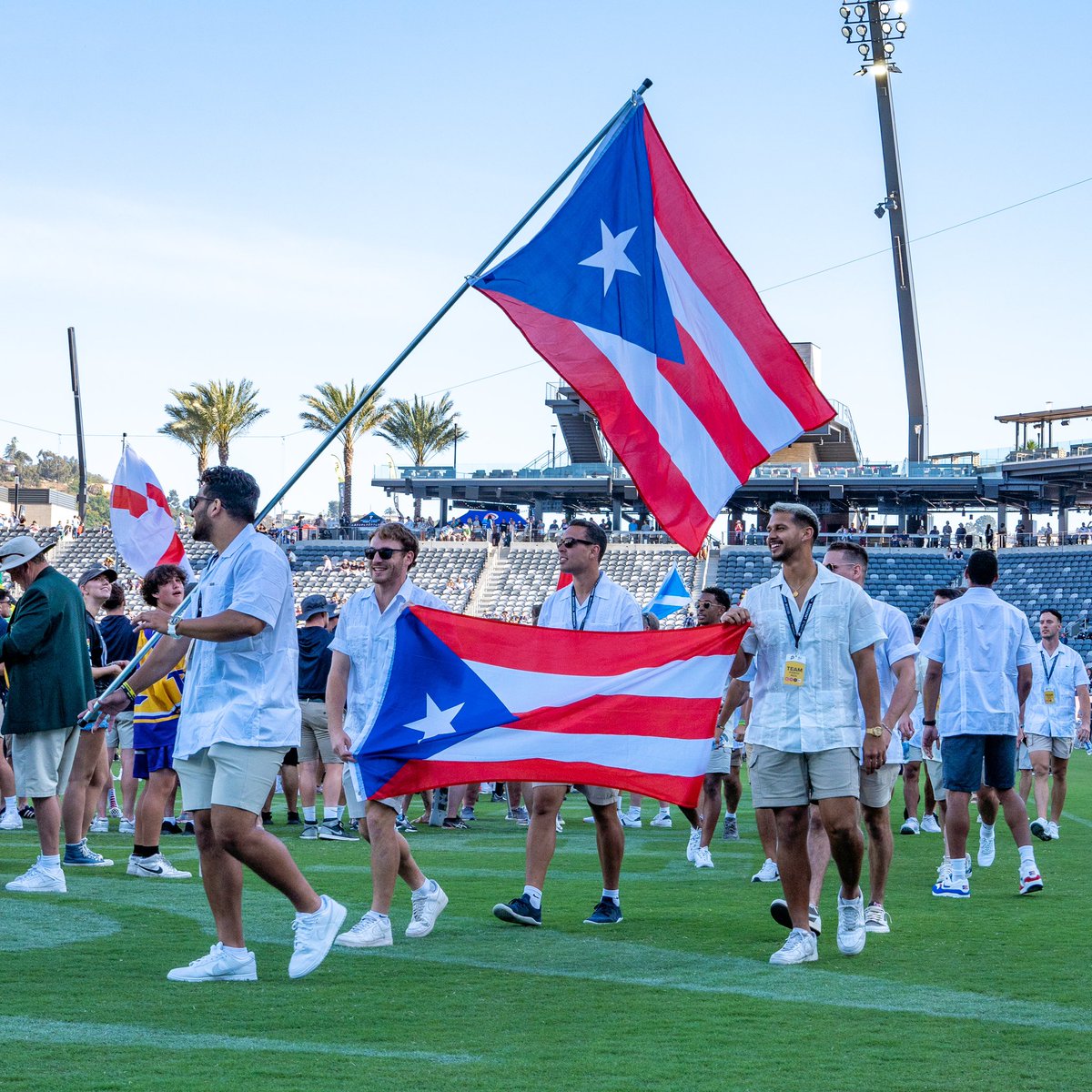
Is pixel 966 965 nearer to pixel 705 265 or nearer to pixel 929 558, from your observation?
pixel 705 265

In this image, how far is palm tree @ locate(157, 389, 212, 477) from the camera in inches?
2443

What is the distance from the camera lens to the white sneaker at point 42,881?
831 cm

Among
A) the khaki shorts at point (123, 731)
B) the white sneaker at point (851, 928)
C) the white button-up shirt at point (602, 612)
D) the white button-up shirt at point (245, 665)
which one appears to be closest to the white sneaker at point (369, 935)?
the white button-up shirt at point (245, 665)

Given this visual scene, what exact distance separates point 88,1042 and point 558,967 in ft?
7.21

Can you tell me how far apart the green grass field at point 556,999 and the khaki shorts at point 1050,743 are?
4039 millimetres

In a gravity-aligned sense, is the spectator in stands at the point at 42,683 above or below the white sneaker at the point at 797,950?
above

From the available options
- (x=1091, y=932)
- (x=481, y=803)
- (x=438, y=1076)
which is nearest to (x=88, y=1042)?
(x=438, y=1076)

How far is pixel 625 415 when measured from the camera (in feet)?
25.9

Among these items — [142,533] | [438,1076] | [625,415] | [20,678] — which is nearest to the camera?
[438,1076]

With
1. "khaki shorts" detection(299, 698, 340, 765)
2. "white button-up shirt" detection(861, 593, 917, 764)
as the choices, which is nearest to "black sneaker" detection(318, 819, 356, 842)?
"khaki shorts" detection(299, 698, 340, 765)

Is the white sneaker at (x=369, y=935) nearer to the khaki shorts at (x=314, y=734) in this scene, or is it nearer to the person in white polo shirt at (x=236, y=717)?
the person in white polo shirt at (x=236, y=717)

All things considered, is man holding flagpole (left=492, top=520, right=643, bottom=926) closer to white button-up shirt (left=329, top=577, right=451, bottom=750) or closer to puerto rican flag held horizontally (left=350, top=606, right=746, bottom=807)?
puerto rican flag held horizontally (left=350, top=606, right=746, bottom=807)

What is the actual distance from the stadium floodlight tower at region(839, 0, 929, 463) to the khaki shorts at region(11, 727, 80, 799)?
165 feet

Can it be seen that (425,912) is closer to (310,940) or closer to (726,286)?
(310,940)
